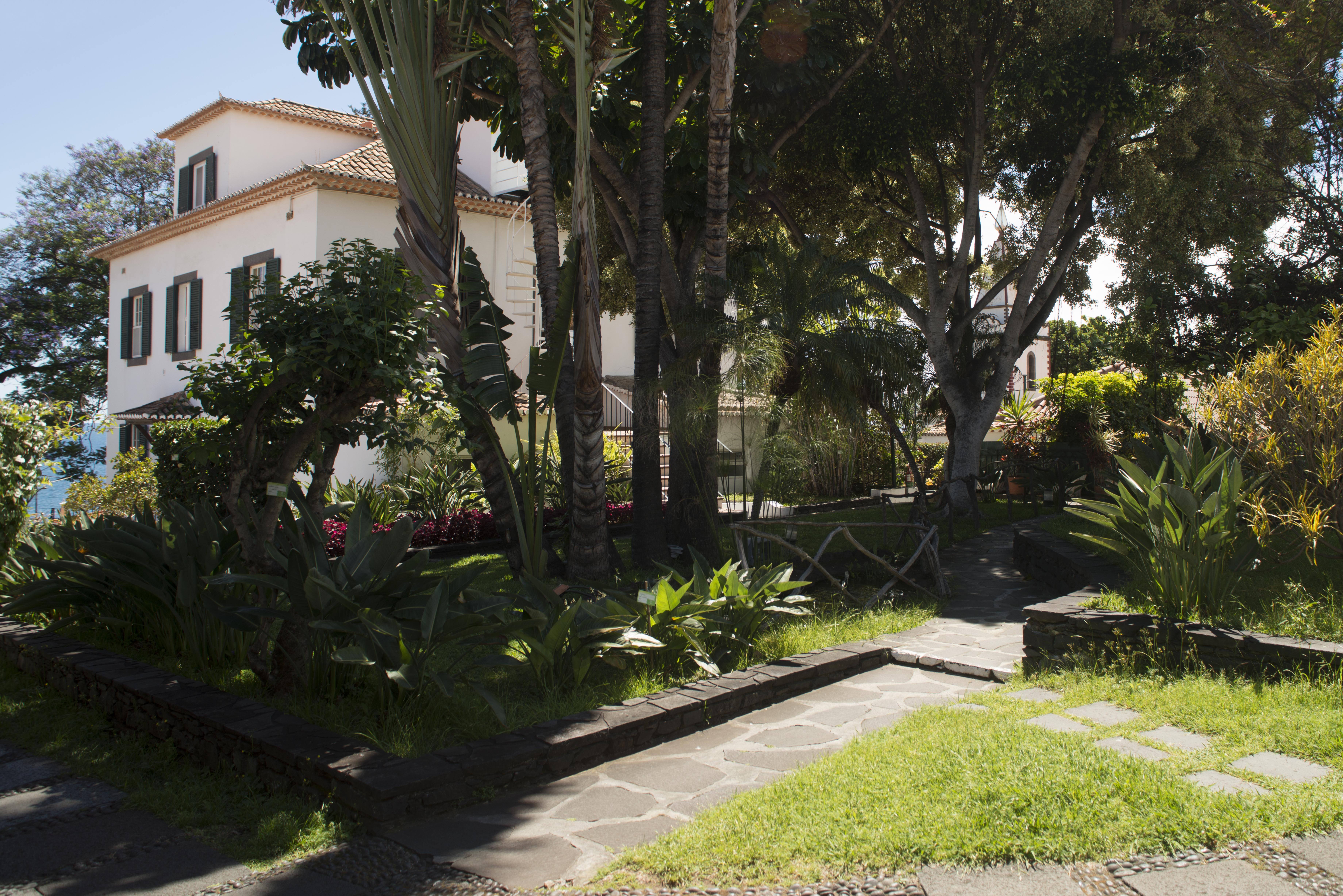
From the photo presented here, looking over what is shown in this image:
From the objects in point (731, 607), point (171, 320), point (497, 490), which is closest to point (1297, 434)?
point (731, 607)

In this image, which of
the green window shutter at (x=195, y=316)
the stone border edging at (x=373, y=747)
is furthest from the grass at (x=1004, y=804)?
the green window shutter at (x=195, y=316)

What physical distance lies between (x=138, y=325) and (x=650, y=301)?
19.9 metres

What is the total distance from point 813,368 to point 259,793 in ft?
25.6

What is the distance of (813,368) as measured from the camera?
425 inches

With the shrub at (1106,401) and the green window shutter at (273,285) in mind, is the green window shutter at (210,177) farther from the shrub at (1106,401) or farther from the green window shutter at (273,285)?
the shrub at (1106,401)

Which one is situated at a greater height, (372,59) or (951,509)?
(372,59)

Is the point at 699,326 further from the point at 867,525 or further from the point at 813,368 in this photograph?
the point at 867,525

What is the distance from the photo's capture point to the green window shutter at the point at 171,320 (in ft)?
72.7

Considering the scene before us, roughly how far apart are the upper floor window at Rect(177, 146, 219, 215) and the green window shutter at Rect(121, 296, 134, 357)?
3.05 m

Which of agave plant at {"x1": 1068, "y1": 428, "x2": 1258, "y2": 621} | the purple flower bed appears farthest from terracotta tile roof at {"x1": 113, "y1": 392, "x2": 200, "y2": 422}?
agave plant at {"x1": 1068, "y1": 428, "x2": 1258, "y2": 621}

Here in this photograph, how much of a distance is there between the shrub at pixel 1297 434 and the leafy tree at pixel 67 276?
29417 millimetres

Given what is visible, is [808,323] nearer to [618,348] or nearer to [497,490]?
[497,490]

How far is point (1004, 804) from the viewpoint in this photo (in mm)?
3855

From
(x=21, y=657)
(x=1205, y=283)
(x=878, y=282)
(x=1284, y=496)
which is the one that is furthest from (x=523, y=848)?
(x=1205, y=283)
